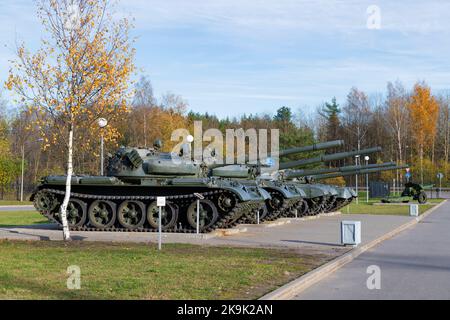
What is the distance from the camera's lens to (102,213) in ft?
65.0

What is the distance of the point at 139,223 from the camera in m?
19.3

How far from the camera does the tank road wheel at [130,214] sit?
19422mm

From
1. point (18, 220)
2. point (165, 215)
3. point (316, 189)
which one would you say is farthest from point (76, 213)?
point (316, 189)

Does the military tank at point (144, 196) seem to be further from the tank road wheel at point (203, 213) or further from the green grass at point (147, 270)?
the green grass at point (147, 270)

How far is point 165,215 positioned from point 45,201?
395 cm

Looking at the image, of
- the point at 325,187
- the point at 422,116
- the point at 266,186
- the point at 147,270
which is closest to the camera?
the point at 147,270

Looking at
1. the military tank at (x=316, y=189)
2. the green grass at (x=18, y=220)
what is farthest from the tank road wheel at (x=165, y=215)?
the military tank at (x=316, y=189)

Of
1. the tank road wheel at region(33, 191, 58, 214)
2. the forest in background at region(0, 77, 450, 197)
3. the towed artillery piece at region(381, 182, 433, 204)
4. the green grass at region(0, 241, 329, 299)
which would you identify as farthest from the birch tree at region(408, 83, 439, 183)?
the green grass at region(0, 241, 329, 299)

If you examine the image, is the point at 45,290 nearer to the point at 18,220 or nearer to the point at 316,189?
the point at 18,220

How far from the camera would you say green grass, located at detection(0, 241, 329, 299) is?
8.73 metres

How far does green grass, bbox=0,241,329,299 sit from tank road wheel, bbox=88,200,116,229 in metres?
4.33

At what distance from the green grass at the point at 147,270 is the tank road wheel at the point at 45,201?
5.07 metres

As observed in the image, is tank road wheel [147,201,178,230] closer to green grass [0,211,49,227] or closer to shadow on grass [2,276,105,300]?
green grass [0,211,49,227]
